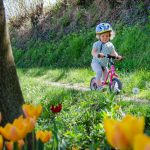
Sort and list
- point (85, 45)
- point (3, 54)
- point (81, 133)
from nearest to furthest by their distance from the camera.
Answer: point (3, 54)
point (81, 133)
point (85, 45)

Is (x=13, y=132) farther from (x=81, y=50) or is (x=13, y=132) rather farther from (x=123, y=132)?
(x=81, y=50)

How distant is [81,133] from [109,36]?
15.7 feet

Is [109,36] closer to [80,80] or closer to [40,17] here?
[80,80]

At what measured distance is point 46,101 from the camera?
26.8 feet

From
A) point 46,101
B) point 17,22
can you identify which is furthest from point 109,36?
point 17,22

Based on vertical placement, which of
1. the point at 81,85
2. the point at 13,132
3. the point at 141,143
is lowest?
the point at 81,85

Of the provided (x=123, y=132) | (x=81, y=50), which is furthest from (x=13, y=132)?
(x=81, y=50)

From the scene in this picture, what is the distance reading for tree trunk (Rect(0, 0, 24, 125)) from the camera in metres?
3.97

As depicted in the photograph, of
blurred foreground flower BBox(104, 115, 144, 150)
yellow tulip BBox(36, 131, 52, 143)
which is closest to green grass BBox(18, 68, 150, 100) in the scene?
yellow tulip BBox(36, 131, 52, 143)

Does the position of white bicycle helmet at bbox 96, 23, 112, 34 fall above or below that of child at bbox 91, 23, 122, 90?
above

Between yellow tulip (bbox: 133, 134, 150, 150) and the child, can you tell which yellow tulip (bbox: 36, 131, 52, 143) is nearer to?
yellow tulip (bbox: 133, 134, 150, 150)

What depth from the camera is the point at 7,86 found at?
13.2ft

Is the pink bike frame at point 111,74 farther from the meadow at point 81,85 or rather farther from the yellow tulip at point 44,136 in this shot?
the yellow tulip at point 44,136

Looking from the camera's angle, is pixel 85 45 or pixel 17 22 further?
pixel 17 22
